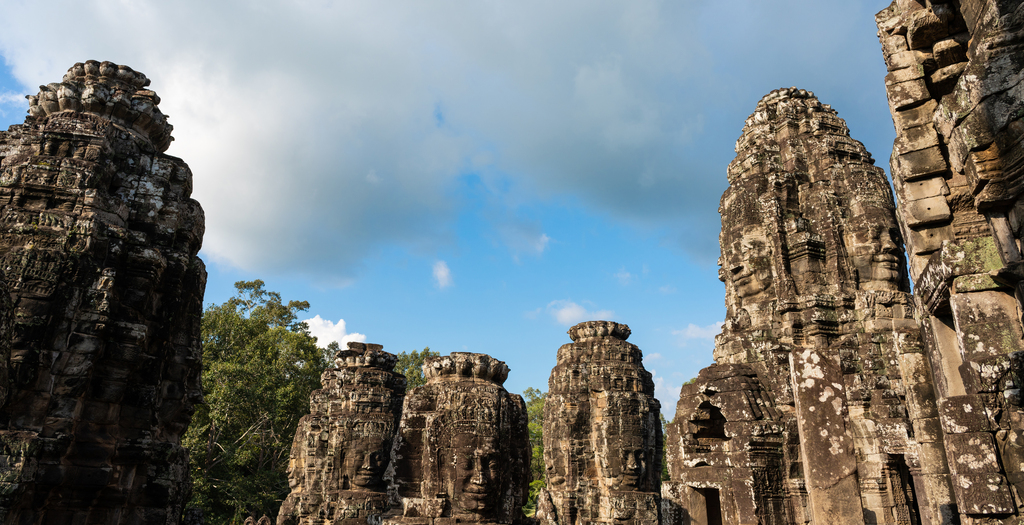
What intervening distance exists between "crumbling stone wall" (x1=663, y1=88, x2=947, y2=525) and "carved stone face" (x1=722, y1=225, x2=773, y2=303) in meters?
0.02

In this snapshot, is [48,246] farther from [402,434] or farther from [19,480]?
[402,434]

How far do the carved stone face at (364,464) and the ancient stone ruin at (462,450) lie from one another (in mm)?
3689

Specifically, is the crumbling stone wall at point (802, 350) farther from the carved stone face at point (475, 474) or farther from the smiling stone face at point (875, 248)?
the carved stone face at point (475, 474)

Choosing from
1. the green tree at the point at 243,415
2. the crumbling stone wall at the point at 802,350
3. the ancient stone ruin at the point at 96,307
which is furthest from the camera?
the green tree at the point at 243,415

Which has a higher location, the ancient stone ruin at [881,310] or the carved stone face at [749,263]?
the carved stone face at [749,263]

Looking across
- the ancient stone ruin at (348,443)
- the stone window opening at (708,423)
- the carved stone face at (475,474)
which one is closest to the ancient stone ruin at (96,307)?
the carved stone face at (475,474)

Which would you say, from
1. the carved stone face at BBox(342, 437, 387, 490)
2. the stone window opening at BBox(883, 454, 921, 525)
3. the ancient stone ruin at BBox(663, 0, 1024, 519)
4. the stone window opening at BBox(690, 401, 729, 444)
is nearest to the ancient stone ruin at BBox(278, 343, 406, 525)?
the carved stone face at BBox(342, 437, 387, 490)

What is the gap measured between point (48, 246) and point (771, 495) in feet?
29.0

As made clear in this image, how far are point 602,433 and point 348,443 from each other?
272 inches

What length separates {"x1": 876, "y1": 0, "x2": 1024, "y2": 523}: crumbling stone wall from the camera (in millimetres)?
3043

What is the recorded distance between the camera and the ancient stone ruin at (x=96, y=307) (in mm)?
4828

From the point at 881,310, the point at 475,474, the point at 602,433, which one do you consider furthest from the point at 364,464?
the point at 881,310

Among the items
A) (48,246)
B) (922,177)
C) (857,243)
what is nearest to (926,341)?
(922,177)

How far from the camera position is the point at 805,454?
7785mm
